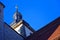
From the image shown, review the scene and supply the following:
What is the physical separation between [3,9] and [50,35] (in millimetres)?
3958

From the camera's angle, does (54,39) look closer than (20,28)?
Yes

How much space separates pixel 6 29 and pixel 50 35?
327cm

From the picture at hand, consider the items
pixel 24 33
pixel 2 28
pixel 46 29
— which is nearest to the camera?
pixel 2 28

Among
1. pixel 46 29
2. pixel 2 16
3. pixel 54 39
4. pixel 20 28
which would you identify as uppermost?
pixel 20 28

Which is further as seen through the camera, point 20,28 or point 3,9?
point 20,28

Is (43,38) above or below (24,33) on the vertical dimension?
below

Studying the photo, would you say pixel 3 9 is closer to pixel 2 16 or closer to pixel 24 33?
pixel 2 16

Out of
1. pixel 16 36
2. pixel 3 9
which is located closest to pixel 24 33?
pixel 16 36

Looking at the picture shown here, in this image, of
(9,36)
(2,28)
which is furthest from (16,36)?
(2,28)

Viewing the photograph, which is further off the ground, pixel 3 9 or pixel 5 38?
pixel 3 9

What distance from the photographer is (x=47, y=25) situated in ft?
59.9

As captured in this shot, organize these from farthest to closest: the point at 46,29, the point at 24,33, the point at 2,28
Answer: the point at 24,33, the point at 46,29, the point at 2,28

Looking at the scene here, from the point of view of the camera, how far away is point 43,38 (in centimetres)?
1781

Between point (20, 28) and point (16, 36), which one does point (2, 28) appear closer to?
point (16, 36)
